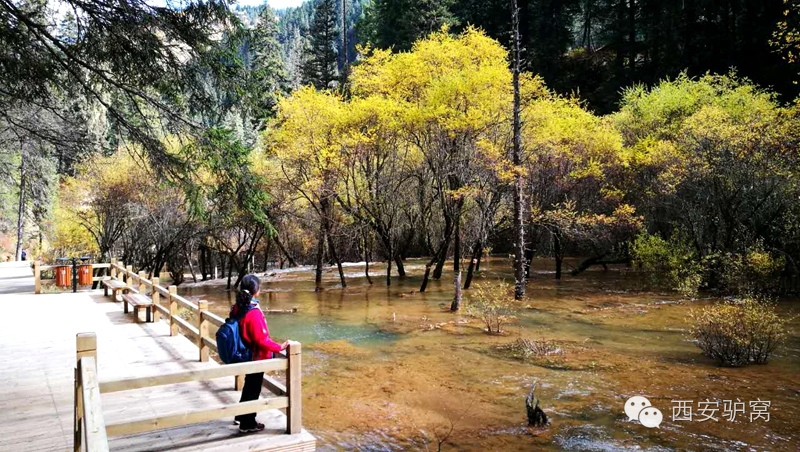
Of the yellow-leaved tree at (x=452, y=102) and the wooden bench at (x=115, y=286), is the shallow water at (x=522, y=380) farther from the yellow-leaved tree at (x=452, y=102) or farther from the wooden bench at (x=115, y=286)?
the yellow-leaved tree at (x=452, y=102)

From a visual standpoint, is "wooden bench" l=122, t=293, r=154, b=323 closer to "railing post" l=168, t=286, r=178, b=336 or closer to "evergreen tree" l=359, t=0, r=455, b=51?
"railing post" l=168, t=286, r=178, b=336

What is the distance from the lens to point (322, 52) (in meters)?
55.9

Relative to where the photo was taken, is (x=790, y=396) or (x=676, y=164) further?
(x=676, y=164)

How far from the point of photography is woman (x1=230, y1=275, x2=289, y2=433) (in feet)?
17.0

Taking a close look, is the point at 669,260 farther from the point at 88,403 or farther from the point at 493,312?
the point at 88,403

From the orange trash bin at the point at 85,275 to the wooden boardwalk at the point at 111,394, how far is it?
4307 millimetres

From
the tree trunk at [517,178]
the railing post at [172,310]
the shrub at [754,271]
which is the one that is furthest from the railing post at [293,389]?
the shrub at [754,271]

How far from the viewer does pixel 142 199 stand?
83.1 ft

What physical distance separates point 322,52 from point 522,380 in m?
52.0

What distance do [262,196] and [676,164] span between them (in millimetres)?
19159

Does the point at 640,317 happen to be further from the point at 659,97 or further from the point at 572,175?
the point at 659,97

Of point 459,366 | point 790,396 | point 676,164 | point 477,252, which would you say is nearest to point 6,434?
point 459,366

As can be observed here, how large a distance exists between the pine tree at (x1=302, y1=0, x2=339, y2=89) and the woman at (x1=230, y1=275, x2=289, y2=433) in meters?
50.9

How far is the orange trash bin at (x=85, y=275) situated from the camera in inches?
671
